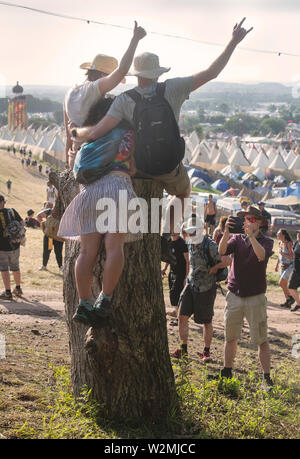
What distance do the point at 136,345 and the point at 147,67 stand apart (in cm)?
183

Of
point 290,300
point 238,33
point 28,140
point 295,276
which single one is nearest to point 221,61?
point 238,33

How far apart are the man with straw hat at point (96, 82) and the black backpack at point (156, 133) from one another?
14 centimetres

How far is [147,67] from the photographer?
11.8ft

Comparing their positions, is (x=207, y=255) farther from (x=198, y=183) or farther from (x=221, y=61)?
(x=198, y=183)

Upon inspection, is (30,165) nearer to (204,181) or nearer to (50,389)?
(204,181)

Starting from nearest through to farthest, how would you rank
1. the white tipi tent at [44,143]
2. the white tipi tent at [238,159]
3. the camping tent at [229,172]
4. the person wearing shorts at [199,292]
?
the person wearing shorts at [199,292] → the camping tent at [229,172] → the white tipi tent at [238,159] → the white tipi tent at [44,143]

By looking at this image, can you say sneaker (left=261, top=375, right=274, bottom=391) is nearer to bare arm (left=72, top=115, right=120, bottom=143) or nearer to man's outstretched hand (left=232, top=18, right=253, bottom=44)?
bare arm (left=72, top=115, right=120, bottom=143)

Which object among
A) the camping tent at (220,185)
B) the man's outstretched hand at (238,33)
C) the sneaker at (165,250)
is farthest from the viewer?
the camping tent at (220,185)

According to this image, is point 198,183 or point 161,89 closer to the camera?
point 161,89

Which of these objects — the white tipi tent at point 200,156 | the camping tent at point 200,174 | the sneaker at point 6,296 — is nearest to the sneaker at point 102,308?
the sneaker at point 6,296

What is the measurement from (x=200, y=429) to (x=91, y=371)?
858 mm

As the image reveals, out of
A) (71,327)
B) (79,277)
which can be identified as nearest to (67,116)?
(79,277)

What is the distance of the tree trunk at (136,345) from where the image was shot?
13.4 feet

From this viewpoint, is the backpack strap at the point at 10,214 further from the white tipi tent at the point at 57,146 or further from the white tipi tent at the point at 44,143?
the white tipi tent at the point at 44,143
